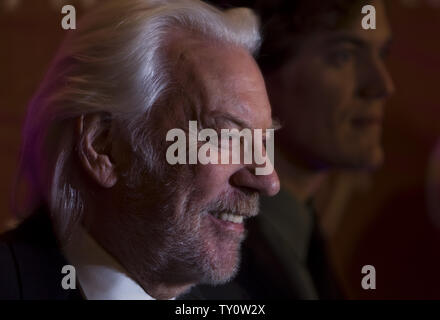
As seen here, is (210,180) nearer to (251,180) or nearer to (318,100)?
(251,180)

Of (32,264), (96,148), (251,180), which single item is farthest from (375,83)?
(32,264)

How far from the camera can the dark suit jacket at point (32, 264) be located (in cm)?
99

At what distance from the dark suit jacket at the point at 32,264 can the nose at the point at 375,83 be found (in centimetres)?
69

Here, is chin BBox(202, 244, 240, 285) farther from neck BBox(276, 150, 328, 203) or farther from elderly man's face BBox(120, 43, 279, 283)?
neck BBox(276, 150, 328, 203)

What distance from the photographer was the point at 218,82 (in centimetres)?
101

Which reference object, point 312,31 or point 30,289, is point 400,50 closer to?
point 312,31

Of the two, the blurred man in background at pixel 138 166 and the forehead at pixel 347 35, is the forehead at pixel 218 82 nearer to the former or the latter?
the blurred man in background at pixel 138 166

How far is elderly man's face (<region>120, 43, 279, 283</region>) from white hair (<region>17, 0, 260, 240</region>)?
0.03 metres

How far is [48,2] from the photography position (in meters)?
1.48

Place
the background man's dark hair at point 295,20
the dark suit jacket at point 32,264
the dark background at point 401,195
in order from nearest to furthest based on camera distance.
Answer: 1. the dark suit jacket at point 32,264
2. the background man's dark hair at point 295,20
3. the dark background at point 401,195

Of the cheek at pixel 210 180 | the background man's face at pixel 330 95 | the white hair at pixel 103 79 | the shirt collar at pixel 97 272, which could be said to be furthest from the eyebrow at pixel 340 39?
the shirt collar at pixel 97 272

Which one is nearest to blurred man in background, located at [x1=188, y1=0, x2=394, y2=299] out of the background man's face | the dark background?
the background man's face

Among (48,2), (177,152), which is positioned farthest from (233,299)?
(48,2)

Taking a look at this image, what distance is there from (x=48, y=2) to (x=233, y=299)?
0.69 meters
